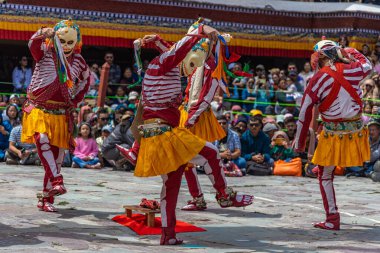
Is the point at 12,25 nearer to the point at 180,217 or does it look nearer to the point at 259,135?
the point at 259,135

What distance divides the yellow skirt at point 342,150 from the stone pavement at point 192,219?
693 mm

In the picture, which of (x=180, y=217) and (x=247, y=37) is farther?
(x=247, y=37)

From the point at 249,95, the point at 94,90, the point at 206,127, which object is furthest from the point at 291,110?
the point at 206,127

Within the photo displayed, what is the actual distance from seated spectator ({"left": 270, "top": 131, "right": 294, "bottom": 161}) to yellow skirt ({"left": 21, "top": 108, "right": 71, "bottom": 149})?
6403 mm

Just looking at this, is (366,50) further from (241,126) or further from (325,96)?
(325,96)

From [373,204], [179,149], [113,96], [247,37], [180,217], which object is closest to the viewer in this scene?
[179,149]

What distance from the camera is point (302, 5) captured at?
79.3ft

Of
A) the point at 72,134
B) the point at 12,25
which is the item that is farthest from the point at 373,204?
the point at 12,25

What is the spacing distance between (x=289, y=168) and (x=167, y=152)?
757 centimetres

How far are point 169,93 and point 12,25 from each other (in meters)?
12.0

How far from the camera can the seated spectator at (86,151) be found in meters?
16.0

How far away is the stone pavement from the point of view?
8711 mm

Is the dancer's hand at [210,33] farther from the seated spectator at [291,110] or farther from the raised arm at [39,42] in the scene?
the seated spectator at [291,110]

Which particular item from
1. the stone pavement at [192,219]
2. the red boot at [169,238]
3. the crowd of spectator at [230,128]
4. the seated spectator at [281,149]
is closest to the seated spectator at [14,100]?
the crowd of spectator at [230,128]
